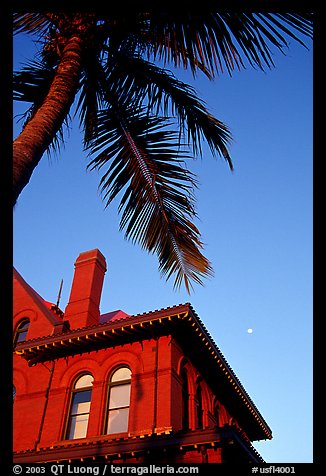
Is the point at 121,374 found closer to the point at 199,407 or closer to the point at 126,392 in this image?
the point at 126,392

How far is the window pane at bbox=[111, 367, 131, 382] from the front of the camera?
568 inches

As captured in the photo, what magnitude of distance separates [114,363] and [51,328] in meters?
3.92

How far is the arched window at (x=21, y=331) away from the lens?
18.2 meters

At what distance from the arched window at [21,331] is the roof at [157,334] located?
2.18 meters

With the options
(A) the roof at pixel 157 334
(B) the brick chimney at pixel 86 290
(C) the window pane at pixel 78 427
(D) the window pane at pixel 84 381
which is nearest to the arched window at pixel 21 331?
(B) the brick chimney at pixel 86 290

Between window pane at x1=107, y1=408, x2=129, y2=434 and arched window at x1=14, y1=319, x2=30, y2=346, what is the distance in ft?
20.0

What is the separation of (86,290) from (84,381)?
4.42 metres

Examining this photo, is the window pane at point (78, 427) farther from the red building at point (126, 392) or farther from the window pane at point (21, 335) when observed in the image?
the window pane at point (21, 335)

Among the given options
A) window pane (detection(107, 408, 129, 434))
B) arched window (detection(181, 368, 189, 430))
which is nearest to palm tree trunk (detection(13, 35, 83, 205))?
window pane (detection(107, 408, 129, 434))

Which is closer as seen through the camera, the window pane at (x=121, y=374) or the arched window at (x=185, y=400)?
the arched window at (x=185, y=400)

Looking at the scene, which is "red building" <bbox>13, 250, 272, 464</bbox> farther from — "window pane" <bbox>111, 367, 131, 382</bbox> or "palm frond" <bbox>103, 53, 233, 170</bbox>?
"palm frond" <bbox>103, 53, 233, 170</bbox>

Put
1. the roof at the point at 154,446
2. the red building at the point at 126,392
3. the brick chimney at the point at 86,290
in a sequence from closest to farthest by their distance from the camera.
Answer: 1. the roof at the point at 154,446
2. the red building at the point at 126,392
3. the brick chimney at the point at 86,290
